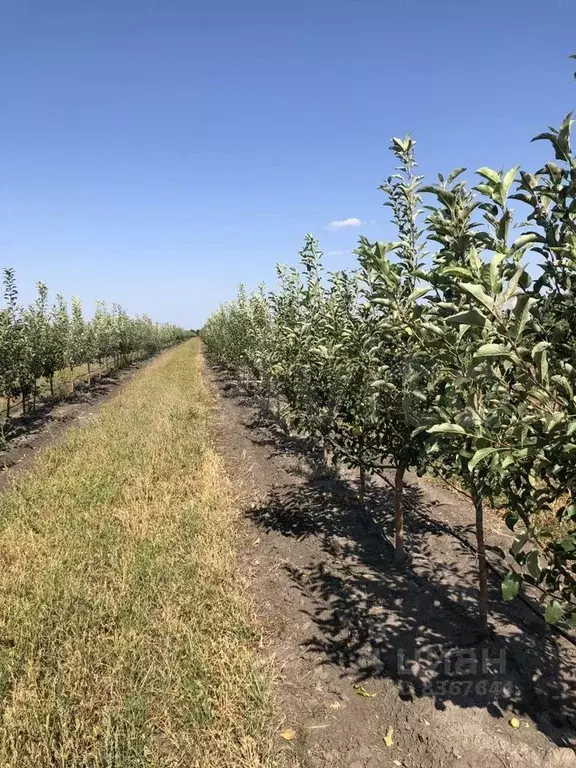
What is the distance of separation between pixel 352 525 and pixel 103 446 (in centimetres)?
747

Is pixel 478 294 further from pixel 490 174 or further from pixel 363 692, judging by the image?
pixel 363 692

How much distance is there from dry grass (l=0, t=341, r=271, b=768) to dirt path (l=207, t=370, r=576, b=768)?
446mm

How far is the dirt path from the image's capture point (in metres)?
3.76

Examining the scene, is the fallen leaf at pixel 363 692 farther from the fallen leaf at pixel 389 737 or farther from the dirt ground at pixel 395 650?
the fallen leaf at pixel 389 737

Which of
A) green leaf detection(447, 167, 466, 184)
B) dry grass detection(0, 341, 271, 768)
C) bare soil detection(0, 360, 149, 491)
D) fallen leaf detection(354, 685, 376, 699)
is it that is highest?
green leaf detection(447, 167, 466, 184)

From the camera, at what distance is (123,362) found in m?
41.4

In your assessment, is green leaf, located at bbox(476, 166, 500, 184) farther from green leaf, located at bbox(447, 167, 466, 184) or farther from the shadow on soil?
the shadow on soil

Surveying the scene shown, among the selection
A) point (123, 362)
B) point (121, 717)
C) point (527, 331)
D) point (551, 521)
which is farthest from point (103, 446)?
point (123, 362)

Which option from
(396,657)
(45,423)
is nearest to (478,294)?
(396,657)

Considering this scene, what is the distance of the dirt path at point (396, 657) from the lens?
376 centimetres

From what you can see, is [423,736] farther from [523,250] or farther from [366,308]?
[366,308]

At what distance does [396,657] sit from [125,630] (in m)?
2.76

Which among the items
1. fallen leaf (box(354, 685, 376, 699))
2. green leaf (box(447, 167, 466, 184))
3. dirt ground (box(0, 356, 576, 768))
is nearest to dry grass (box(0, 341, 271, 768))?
dirt ground (box(0, 356, 576, 768))

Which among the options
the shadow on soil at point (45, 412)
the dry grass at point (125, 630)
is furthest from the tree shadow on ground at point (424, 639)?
the shadow on soil at point (45, 412)
